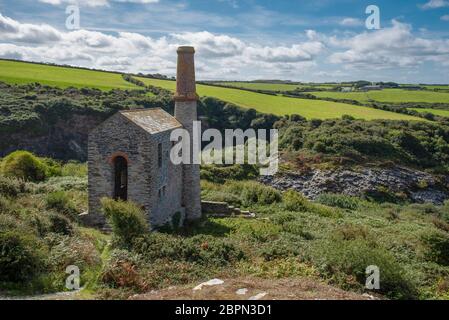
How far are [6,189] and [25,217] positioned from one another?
4.42m

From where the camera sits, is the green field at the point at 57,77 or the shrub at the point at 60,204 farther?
the green field at the point at 57,77

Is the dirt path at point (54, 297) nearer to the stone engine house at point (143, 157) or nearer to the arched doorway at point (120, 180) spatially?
the stone engine house at point (143, 157)

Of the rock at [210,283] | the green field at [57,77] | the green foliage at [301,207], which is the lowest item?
the green foliage at [301,207]

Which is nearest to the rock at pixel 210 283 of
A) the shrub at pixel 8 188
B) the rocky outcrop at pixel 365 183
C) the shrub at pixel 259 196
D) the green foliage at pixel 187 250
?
the green foliage at pixel 187 250

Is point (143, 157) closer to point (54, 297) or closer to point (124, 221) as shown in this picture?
point (124, 221)

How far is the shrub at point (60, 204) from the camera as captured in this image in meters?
18.1

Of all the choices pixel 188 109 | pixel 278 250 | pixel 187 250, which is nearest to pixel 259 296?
pixel 187 250

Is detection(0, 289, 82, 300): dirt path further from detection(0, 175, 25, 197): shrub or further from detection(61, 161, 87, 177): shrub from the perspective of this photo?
detection(61, 161, 87, 177): shrub

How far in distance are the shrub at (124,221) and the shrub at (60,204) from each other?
3.88 meters

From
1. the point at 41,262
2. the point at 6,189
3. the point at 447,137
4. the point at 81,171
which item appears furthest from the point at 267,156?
the point at 41,262

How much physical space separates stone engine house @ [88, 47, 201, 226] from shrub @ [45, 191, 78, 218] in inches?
32.2

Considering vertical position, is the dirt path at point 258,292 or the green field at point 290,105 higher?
the green field at point 290,105

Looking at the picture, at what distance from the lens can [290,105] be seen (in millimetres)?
69438
